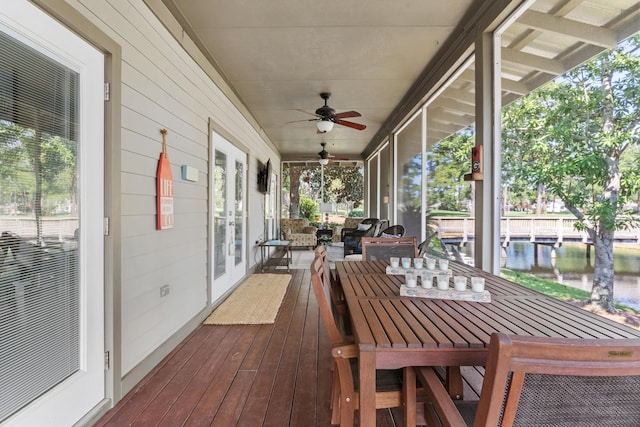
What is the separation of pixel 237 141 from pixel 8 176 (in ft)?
11.7

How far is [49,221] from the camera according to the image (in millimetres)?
1555

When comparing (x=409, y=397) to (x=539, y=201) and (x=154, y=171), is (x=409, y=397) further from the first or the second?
(x=154, y=171)

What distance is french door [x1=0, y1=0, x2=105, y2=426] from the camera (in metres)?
1.35

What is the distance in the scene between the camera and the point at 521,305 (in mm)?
1562

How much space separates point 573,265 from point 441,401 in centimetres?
162

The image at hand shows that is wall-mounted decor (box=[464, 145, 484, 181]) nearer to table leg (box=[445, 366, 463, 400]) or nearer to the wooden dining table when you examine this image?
the wooden dining table

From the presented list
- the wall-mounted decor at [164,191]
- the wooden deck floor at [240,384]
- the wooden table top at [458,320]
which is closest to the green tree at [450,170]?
the wooden table top at [458,320]

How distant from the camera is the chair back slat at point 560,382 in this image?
0.68m

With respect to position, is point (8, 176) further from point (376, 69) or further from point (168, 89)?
point (376, 69)

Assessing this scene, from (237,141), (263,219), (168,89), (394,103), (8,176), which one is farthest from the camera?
(263,219)

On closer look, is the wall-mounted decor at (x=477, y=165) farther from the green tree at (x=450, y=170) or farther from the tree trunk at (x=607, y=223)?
the tree trunk at (x=607, y=223)

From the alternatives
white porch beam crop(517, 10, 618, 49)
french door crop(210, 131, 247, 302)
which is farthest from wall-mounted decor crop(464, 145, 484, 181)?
french door crop(210, 131, 247, 302)

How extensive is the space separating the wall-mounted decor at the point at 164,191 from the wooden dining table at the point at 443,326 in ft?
5.31

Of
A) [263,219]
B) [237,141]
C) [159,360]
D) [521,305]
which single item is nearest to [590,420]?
[521,305]
